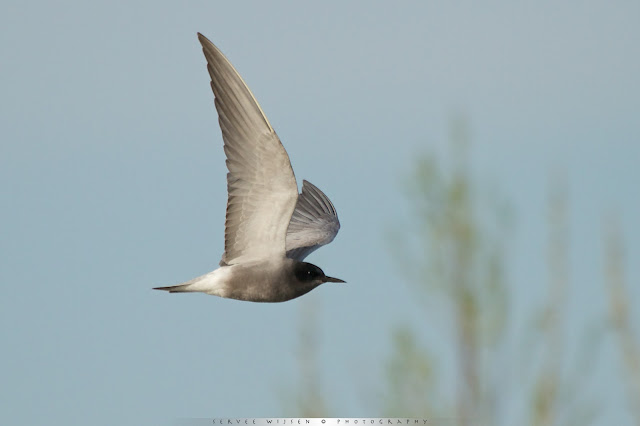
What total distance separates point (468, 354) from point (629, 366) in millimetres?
856

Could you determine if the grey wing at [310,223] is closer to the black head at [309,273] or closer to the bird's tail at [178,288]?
the black head at [309,273]

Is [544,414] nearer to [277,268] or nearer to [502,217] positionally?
[502,217]

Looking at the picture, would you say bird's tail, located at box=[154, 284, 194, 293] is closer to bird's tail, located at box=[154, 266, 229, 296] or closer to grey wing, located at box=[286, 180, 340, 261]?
bird's tail, located at box=[154, 266, 229, 296]

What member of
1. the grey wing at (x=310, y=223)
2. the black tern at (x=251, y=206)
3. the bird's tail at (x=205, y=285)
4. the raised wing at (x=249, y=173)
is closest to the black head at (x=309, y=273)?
the black tern at (x=251, y=206)

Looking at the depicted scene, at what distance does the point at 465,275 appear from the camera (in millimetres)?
4621

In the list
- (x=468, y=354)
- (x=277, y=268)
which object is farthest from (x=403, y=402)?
(x=277, y=268)

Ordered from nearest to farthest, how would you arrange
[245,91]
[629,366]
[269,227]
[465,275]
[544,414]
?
[629,366]
[544,414]
[465,275]
[245,91]
[269,227]

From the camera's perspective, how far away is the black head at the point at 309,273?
7.71 metres

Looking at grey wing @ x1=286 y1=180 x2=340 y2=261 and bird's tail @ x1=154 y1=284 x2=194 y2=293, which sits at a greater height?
grey wing @ x1=286 y1=180 x2=340 y2=261

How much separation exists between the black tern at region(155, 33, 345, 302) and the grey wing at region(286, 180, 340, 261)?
1768mm

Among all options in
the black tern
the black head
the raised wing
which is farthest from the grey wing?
the raised wing

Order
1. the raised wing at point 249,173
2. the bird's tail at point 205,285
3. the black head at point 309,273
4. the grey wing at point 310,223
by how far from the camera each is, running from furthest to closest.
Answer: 1. the grey wing at point 310,223
2. the black head at point 309,273
3. the bird's tail at point 205,285
4. the raised wing at point 249,173

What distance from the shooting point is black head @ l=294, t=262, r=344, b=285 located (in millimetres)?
7711

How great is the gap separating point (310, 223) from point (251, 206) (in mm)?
3264
